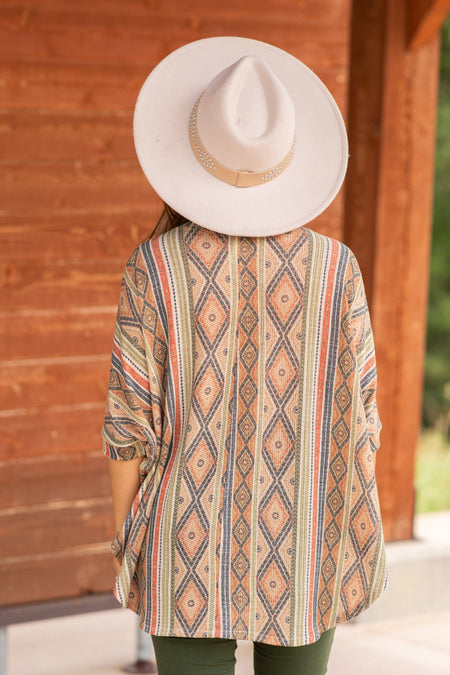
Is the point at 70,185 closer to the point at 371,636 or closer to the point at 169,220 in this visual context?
the point at 169,220

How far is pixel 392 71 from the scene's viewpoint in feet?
11.8

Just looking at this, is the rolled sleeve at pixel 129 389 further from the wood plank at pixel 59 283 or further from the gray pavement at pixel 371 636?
the gray pavement at pixel 371 636

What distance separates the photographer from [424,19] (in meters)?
3.45

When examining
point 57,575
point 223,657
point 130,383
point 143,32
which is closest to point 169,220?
point 130,383

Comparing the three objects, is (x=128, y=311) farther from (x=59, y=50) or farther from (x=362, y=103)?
(x=362, y=103)

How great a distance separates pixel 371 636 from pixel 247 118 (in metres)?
2.38

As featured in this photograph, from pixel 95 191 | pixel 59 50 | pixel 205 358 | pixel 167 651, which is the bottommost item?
pixel 167 651

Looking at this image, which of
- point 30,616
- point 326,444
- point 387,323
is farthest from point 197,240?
point 387,323

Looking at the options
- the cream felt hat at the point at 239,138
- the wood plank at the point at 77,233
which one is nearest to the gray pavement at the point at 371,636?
the wood plank at the point at 77,233

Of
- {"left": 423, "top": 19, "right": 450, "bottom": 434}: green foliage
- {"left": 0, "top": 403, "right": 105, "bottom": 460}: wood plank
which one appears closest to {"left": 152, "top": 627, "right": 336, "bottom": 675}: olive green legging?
{"left": 0, "top": 403, "right": 105, "bottom": 460}: wood plank

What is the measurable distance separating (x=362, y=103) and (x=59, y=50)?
4.70ft

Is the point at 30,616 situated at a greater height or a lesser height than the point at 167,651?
lesser

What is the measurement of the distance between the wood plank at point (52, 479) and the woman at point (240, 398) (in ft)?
4.44

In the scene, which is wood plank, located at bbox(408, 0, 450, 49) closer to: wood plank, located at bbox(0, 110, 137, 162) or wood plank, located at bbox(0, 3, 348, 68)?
wood plank, located at bbox(0, 3, 348, 68)
